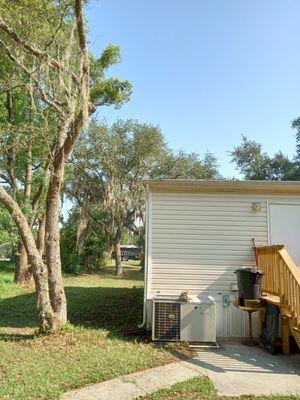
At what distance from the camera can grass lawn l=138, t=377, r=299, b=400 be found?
12.0ft

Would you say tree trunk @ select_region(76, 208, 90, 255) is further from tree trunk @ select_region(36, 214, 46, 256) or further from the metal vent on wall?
the metal vent on wall

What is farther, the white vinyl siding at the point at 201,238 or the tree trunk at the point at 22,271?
the tree trunk at the point at 22,271

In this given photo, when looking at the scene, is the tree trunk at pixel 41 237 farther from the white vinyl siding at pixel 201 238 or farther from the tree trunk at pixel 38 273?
the white vinyl siding at pixel 201 238

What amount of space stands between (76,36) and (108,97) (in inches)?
205

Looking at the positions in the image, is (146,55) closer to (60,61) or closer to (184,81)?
(184,81)

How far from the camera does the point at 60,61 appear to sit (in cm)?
628

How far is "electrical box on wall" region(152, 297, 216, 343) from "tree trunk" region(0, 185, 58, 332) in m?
1.72

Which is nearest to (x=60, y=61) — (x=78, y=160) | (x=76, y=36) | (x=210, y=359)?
(x=76, y=36)

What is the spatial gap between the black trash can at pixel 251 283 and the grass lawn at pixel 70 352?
4.71 ft

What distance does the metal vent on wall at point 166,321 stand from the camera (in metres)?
5.86

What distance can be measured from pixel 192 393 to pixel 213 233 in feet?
11.3

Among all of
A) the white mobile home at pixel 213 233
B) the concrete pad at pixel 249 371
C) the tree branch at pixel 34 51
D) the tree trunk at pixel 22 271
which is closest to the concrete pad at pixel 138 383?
the concrete pad at pixel 249 371

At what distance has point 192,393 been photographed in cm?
378

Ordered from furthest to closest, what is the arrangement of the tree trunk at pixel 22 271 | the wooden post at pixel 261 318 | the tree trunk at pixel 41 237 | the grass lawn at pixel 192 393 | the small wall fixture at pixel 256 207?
1. the tree trunk at pixel 41 237
2. the tree trunk at pixel 22 271
3. the small wall fixture at pixel 256 207
4. the wooden post at pixel 261 318
5. the grass lawn at pixel 192 393
